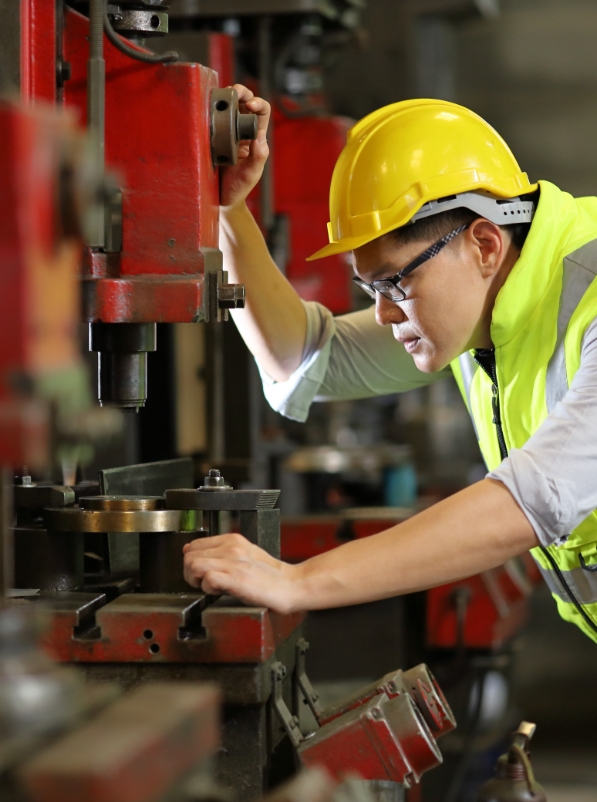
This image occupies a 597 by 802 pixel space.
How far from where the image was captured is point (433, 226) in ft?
4.83

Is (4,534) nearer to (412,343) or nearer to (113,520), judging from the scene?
(113,520)

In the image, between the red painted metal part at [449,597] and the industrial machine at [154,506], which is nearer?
the industrial machine at [154,506]

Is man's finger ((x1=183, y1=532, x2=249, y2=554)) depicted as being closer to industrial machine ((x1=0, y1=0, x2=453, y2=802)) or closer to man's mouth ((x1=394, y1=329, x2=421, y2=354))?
industrial machine ((x1=0, y1=0, x2=453, y2=802))

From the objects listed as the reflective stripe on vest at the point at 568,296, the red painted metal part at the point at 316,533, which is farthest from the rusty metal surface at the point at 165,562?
the red painted metal part at the point at 316,533

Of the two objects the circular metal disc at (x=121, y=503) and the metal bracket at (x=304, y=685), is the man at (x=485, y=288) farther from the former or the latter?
the metal bracket at (x=304, y=685)

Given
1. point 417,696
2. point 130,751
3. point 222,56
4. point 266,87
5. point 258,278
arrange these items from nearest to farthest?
point 130,751
point 417,696
point 258,278
point 222,56
point 266,87

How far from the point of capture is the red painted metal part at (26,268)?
66 cm

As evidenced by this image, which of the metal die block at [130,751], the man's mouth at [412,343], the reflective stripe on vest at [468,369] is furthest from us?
the reflective stripe on vest at [468,369]

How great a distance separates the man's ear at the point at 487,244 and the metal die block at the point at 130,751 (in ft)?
3.11

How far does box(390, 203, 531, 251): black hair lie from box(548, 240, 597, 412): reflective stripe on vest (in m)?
0.16

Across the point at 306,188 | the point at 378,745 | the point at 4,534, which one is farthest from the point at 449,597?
the point at 4,534

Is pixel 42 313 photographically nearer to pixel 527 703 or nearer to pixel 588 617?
pixel 588 617

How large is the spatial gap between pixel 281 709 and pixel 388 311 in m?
0.63

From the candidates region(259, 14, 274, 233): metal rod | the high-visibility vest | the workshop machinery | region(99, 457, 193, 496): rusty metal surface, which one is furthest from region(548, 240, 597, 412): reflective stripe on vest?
region(259, 14, 274, 233): metal rod
